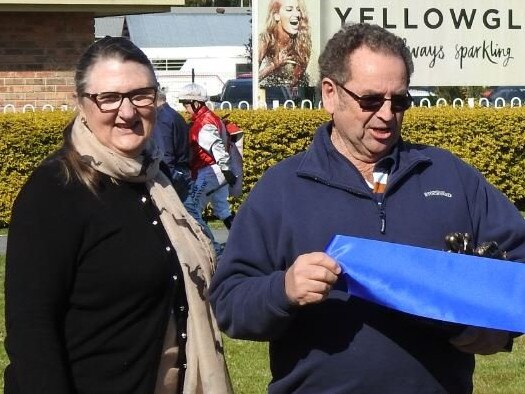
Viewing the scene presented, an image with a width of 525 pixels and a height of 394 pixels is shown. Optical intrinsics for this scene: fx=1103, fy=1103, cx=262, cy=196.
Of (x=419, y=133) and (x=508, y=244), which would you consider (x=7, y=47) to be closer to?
(x=419, y=133)

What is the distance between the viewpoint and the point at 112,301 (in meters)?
3.28

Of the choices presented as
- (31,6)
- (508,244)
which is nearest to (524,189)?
(31,6)

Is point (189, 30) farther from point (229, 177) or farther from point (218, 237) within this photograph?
point (229, 177)

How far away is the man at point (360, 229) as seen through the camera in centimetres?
294

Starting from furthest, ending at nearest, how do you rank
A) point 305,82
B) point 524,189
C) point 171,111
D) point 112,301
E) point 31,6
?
point 305,82, point 524,189, point 31,6, point 171,111, point 112,301

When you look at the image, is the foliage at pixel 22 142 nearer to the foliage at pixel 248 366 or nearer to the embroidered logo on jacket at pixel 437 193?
the foliage at pixel 248 366

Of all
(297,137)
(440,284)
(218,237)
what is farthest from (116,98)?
(297,137)

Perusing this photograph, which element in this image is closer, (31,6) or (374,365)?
(374,365)

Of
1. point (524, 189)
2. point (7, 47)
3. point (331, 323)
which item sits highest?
point (7, 47)

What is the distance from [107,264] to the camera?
10.7 ft

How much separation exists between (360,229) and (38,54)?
40.7ft

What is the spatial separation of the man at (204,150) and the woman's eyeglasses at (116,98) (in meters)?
7.54

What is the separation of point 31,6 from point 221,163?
4.52m

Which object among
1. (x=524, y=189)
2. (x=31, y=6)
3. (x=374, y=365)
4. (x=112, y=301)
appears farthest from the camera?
(x=524, y=189)
